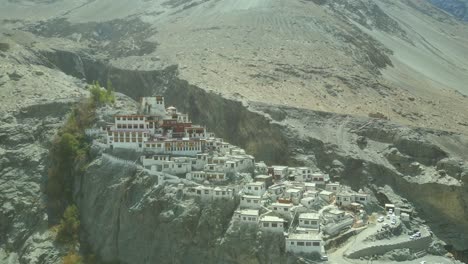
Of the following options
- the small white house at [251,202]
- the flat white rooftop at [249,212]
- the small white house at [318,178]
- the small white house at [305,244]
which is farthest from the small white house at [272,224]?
the small white house at [318,178]

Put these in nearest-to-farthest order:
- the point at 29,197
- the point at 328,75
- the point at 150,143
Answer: the point at 150,143 → the point at 29,197 → the point at 328,75

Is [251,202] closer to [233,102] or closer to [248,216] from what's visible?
[248,216]

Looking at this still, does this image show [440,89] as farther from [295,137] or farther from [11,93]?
[11,93]

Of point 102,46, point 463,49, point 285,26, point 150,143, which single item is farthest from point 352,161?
point 463,49

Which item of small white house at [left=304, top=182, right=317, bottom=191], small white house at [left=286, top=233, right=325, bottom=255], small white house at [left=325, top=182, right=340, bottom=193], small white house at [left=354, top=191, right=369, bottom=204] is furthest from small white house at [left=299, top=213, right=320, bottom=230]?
small white house at [left=325, top=182, right=340, bottom=193]

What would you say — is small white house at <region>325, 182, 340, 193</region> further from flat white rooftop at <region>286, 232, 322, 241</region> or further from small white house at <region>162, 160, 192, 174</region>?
small white house at <region>162, 160, 192, 174</region>

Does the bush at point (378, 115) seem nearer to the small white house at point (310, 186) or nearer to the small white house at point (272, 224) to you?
the small white house at point (310, 186)
